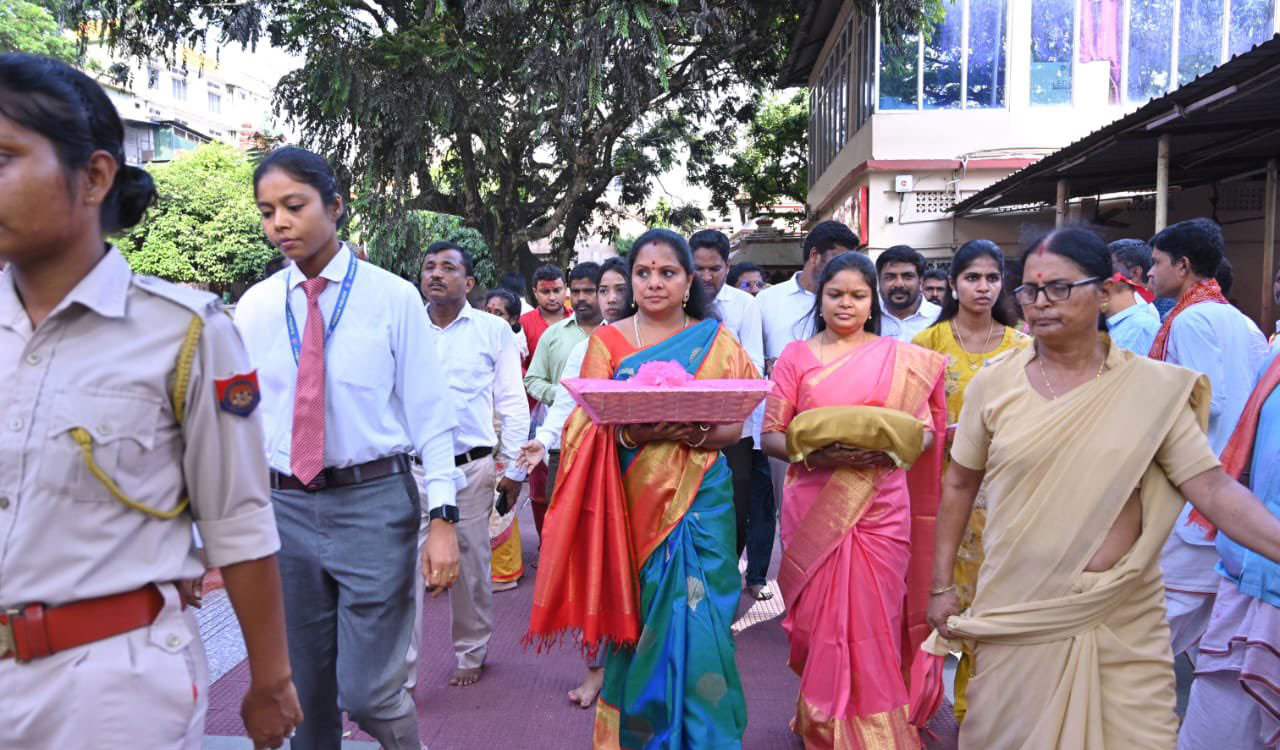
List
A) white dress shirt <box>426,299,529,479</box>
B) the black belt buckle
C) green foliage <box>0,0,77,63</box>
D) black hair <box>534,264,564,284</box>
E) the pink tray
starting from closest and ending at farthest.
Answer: the black belt buckle → the pink tray → white dress shirt <box>426,299,529,479</box> → black hair <box>534,264,564,284</box> → green foliage <box>0,0,77,63</box>

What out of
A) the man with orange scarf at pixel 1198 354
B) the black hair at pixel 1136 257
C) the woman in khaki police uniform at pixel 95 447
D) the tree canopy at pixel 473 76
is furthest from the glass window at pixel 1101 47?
the woman in khaki police uniform at pixel 95 447

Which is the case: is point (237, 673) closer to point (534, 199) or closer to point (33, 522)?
point (33, 522)

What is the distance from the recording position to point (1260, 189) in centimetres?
1366

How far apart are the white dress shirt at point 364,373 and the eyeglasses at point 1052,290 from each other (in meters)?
1.83

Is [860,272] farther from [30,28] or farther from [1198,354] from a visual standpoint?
[30,28]

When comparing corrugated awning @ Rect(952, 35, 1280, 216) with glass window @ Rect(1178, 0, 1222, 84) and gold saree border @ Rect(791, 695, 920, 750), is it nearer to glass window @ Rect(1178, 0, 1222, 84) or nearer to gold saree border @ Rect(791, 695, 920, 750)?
glass window @ Rect(1178, 0, 1222, 84)

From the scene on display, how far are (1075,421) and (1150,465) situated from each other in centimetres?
23

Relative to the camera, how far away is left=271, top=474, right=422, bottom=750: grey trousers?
2961 mm

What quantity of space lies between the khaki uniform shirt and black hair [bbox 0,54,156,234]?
0.58ft

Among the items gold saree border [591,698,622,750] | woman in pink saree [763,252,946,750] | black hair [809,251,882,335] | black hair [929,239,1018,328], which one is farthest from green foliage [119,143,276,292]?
gold saree border [591,698,622,750]

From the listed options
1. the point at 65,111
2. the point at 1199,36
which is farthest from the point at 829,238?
the point at 1199,36

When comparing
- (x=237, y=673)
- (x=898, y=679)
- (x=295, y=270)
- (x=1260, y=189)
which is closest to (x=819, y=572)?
(x=898, y=679)

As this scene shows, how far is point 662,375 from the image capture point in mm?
3643

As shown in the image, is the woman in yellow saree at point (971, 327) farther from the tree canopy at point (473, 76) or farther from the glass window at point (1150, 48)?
the glass window at point (1150, 48)
